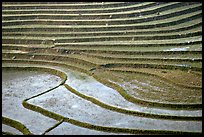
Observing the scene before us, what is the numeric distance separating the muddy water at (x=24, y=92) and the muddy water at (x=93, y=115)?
1.73ft

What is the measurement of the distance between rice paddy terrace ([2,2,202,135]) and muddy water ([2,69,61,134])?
0.10 ft

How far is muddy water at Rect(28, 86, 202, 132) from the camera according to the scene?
8818 mm

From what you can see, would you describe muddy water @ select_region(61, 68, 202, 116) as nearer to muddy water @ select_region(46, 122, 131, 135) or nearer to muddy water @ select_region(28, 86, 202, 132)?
muddy water @ select_region(28, 86, 202, 132)

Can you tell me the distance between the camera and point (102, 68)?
13914 millimetres

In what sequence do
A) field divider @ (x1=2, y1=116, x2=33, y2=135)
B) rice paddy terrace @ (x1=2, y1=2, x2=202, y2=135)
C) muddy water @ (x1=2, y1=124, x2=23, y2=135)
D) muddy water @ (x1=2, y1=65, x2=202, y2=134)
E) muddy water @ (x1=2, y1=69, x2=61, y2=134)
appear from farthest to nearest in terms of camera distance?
1. muddy water @ (x1=2, y1=69, x2=61, y2=134)
2. rice paddy terrace @ (x1=2, y1=2, x2=202, y2=135)
3. muddy water @ (x1=2, y1=124, x2=23, y2=135)
4. field divider @ (x1=2, y1=116, x2=33, y2=135)
5. muddy water @ (x1=2, y1=65, x2=202, y2=134)

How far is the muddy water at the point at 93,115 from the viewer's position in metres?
8.82

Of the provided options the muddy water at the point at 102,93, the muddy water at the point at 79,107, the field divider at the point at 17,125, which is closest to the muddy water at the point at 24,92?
the muddy water at the point at 79,107

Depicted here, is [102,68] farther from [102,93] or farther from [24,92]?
[24,92]

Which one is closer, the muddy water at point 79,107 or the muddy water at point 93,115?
the muddy water at point 93,115

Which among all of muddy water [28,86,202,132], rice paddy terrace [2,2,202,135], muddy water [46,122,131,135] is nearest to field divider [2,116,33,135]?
rice paddy terrace [2,2,202,135]

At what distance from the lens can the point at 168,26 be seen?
1738 centimetres

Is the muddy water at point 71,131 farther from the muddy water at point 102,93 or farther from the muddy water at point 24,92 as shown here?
the muddy water at point 102,93

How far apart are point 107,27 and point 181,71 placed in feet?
20.1

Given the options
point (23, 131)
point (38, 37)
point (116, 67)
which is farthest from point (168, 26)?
point (23, 131)
